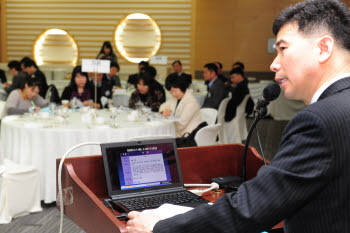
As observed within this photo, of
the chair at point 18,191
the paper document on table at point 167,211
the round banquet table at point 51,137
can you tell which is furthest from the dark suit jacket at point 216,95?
the paper document on table at point 167,211

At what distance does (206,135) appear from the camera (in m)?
4.09

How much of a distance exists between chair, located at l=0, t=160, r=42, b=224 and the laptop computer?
2237mm

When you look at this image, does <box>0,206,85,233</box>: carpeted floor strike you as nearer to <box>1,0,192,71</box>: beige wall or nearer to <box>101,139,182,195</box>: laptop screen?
<box>101,139,182,195</box>: laptop screen

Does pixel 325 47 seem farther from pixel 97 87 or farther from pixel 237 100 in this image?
pixel 97 87

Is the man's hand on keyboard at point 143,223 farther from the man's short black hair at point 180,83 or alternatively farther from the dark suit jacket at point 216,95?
the dark suit jacket at point 216,95

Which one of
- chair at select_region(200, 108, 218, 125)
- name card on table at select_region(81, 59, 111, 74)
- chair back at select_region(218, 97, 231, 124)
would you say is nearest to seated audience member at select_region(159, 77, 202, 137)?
chair at select_region(200, 108, 218, 125)

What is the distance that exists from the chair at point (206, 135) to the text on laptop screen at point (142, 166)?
2073mm

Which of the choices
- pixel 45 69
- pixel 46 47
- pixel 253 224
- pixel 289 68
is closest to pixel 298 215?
pixel 253 224

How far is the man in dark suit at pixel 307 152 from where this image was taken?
96 centimetres

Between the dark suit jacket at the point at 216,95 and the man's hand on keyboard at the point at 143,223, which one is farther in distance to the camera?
the dark suit jacket at the point at 216,95

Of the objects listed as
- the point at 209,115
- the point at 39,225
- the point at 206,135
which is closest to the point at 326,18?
the point at 206,135

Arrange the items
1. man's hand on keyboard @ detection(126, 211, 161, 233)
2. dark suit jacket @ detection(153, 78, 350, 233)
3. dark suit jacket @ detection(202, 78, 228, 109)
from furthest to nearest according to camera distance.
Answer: dark suit jacket @ detection(202, 78, 228, 109) < man's hand on keyboard @ detection(126, 211, 161, 233) < dark suit jacket @ detection(153, 78, 350, 233)

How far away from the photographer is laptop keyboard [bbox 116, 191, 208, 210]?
5.62 feet

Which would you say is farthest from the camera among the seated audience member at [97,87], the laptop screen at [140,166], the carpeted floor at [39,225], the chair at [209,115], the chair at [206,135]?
the seated audience member at [97,87]
